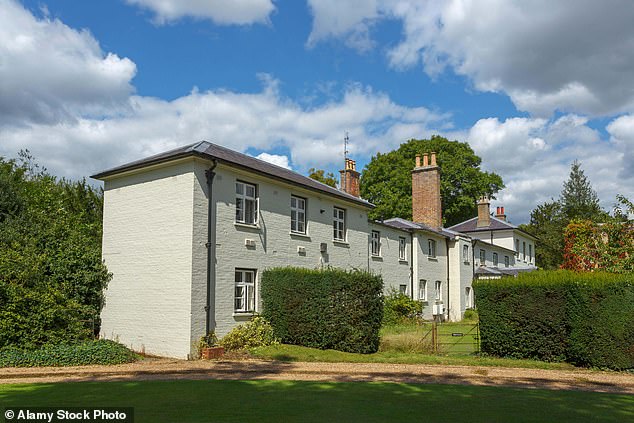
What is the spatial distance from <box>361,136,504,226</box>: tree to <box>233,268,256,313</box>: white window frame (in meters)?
32.1

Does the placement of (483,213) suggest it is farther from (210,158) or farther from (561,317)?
(210,158)

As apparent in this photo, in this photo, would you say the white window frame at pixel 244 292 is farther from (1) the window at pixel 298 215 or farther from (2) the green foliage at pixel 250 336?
(1) the window at pixel 298 215

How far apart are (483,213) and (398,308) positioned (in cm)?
2346

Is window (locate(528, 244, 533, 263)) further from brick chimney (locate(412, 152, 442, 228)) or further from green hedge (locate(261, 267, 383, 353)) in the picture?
green hedge (locate(261, 267, 383, 353))

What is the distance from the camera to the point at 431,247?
3344cm

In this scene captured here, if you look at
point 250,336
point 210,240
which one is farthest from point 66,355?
point 250,336

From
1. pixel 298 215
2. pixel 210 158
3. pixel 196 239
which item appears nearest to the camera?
pixel 196 239

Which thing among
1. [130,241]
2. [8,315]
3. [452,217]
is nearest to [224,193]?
[130,241]

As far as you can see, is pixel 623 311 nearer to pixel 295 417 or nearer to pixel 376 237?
pixel 295 417

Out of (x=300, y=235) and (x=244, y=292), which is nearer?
(x=244, y=292)

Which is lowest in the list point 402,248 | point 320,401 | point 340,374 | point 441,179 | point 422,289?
point 340,374

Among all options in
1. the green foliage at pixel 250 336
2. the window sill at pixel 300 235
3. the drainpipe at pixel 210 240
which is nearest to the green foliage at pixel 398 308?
the window sill at pixel 300 235

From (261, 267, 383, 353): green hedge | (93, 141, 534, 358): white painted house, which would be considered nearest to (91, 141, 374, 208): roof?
(93, 141, 534, 358): white painted house

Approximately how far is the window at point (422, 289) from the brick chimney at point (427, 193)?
4139 mm
